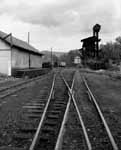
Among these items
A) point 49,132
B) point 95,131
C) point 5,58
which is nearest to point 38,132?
point 49,132

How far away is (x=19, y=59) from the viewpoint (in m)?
26.6

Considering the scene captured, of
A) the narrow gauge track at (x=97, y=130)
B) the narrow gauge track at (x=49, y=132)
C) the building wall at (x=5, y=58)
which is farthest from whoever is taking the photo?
the building wall at (x=5, y=58)

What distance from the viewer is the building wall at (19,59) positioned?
24719 mm

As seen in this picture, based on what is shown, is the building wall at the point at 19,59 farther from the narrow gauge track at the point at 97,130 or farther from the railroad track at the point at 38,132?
the narrow gauge track at the point at 97,130

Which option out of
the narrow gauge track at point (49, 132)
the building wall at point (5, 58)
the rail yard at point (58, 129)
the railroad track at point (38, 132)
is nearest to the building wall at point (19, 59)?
the building wall at point (5, 58)

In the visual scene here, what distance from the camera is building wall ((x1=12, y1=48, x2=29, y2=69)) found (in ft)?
81.1

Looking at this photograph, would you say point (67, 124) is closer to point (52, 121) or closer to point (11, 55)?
point (52, 121)

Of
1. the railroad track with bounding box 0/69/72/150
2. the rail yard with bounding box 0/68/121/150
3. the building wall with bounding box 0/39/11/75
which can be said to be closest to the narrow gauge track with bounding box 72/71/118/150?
the rail yard with bounding box 0/68/121/150

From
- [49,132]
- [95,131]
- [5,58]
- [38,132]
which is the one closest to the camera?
[38,132]

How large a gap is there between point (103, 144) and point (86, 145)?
0.38 metres

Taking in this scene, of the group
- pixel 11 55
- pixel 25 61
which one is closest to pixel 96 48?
pixel 25 61

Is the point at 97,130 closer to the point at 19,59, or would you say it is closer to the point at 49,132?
the point at 49,132

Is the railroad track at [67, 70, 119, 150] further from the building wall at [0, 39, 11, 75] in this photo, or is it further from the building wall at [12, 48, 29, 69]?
the building wall at [12, 48, 29, 69]

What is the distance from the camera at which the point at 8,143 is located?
159 inches
